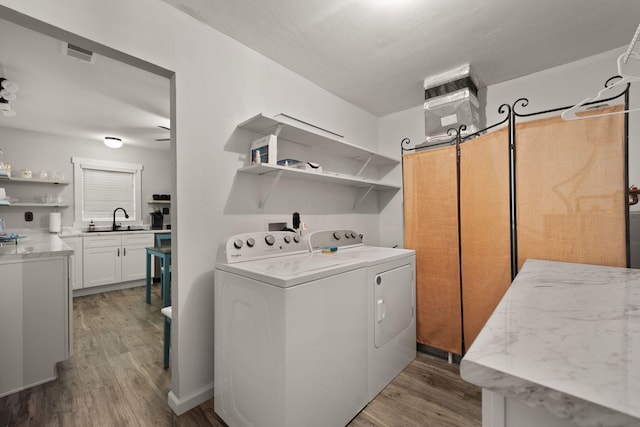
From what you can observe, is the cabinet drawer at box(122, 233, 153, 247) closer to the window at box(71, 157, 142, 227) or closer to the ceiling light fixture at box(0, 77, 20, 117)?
the window at box(71, 157, 142, 227)

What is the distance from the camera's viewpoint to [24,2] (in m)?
1.20

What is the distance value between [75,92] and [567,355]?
4.05 meters

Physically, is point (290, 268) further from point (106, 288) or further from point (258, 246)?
point (106, 288)

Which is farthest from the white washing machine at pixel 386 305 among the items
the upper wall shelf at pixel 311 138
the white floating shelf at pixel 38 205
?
the white floating shelf at pixel 38 205

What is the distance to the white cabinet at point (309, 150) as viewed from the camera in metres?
1.91

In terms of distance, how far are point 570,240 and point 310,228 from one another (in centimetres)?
187

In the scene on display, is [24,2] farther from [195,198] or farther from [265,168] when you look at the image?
[265,168]

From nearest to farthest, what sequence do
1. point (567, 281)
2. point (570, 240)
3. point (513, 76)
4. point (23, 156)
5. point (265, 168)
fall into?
point (567, 281) → point (570, 240) → point (265, 168) → point (513, 76) → point (23, 156)

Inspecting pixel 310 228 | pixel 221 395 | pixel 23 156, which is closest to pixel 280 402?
pixel 221 395

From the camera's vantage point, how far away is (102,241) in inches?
167

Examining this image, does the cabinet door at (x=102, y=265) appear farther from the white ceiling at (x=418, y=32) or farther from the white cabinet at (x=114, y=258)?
the white ceiling at (x=418, y=32)

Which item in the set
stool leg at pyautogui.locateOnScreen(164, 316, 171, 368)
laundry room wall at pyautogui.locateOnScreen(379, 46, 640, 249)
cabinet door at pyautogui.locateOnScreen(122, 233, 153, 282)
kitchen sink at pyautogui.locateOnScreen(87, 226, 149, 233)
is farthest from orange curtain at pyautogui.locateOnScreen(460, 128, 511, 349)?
kitchen sink at pyautogui.locateOnScreen(87, 226, 149, 233)

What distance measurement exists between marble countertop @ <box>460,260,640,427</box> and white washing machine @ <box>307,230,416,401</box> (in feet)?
3.02

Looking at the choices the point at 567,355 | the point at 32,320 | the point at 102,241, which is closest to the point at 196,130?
the point at 32,320
